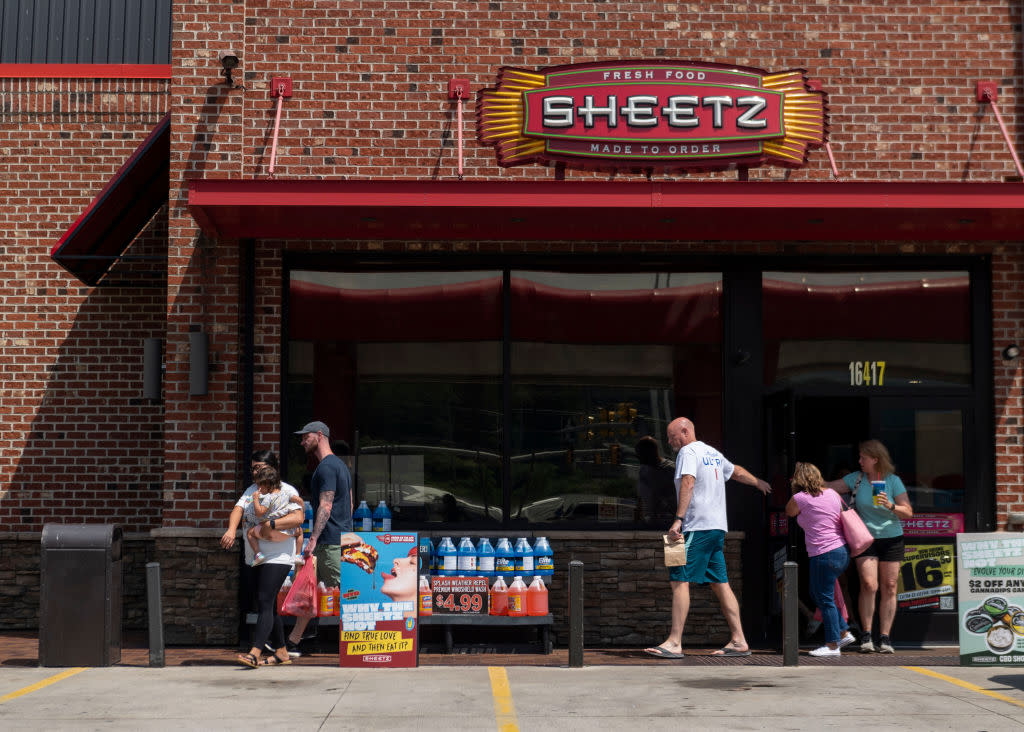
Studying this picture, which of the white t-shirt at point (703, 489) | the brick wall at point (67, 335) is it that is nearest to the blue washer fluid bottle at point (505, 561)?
the white t-shirt at point (703, 489)

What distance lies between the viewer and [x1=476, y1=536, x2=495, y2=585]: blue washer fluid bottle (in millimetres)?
10156

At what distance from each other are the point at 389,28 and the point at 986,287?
622cm

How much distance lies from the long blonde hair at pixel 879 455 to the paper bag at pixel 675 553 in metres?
2.03

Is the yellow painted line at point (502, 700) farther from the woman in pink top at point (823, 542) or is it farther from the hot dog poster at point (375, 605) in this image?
the woman in pink top at point (823, 542)

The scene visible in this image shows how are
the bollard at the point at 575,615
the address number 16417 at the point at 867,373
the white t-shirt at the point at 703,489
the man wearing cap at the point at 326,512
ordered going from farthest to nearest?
the address number 16417 at the point at 867,373
the white t-shirt at the point at 703,489
the man wearing cap at the point at 326,512
the bollard at the point at 575,615

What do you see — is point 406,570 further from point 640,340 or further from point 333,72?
point 333,72

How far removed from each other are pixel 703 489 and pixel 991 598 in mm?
2356

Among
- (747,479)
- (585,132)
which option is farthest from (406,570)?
(585,132)

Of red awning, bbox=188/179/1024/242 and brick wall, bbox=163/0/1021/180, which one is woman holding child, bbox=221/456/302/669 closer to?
red awning, bbox=188/179/1024/242

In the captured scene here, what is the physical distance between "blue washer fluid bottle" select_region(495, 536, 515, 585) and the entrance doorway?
2455mm

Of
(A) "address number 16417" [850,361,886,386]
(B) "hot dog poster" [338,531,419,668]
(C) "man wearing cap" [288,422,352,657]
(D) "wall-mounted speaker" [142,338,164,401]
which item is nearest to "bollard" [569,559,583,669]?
(B) "hot dog poster" [338,531,419,668]

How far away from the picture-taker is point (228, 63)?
1066cm

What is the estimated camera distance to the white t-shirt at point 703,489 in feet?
32.0

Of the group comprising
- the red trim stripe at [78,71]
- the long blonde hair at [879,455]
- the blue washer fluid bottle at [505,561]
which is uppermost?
the red trim stripe at [78,71]
